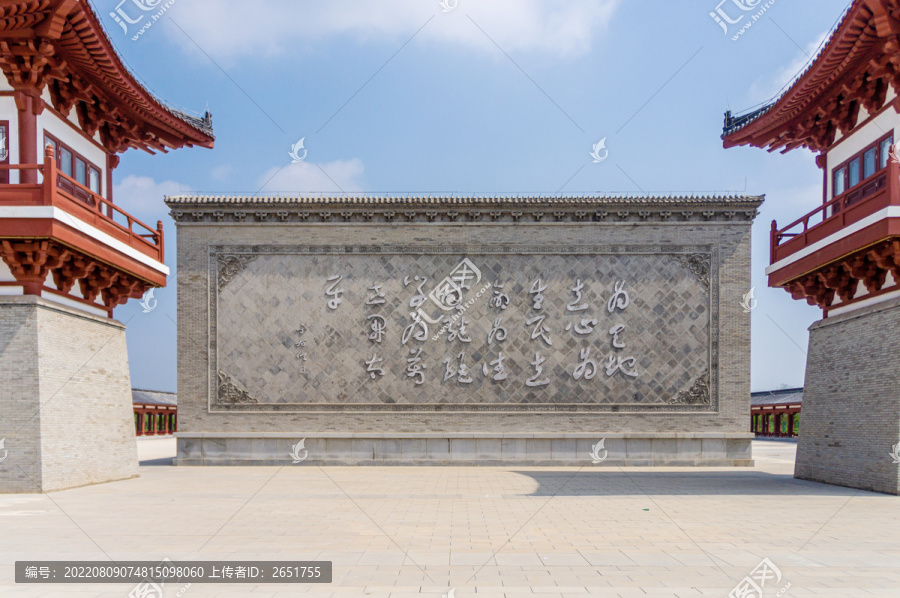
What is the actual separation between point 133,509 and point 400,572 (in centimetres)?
501

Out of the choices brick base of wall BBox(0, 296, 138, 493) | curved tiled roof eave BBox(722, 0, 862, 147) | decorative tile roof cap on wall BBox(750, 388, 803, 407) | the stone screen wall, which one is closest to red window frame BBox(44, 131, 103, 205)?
brick base of wall BBox(0, 296, 138, 493)

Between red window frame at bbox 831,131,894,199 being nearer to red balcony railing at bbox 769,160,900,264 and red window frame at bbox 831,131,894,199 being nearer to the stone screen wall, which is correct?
red balcony railing at bbox 769,160,900,264

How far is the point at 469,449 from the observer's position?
15602mm

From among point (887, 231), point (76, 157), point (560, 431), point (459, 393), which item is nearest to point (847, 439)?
point (887, 231)

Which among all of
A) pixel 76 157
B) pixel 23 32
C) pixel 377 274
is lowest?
pixel 377 274

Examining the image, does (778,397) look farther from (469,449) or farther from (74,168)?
(74,168)

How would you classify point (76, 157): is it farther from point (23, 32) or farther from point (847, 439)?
point (847, 439)

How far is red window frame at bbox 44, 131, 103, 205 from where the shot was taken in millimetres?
11416

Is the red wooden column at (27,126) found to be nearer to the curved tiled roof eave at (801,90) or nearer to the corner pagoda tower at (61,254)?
the corner pagoda tower at (61,254)

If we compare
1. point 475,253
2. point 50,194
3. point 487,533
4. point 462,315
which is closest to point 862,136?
point 475,253

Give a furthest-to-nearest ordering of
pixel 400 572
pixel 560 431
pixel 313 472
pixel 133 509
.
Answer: pixel 560 431, pixel 313 472, pixel 133 509, pixel 400 572

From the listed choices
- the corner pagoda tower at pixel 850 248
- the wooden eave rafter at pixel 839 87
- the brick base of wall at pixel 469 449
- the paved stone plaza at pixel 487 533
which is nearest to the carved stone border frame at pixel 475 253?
the brick base of wall at pixel 469 449

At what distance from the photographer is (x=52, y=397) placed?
10.7m

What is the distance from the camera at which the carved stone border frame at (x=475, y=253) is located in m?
15.7
